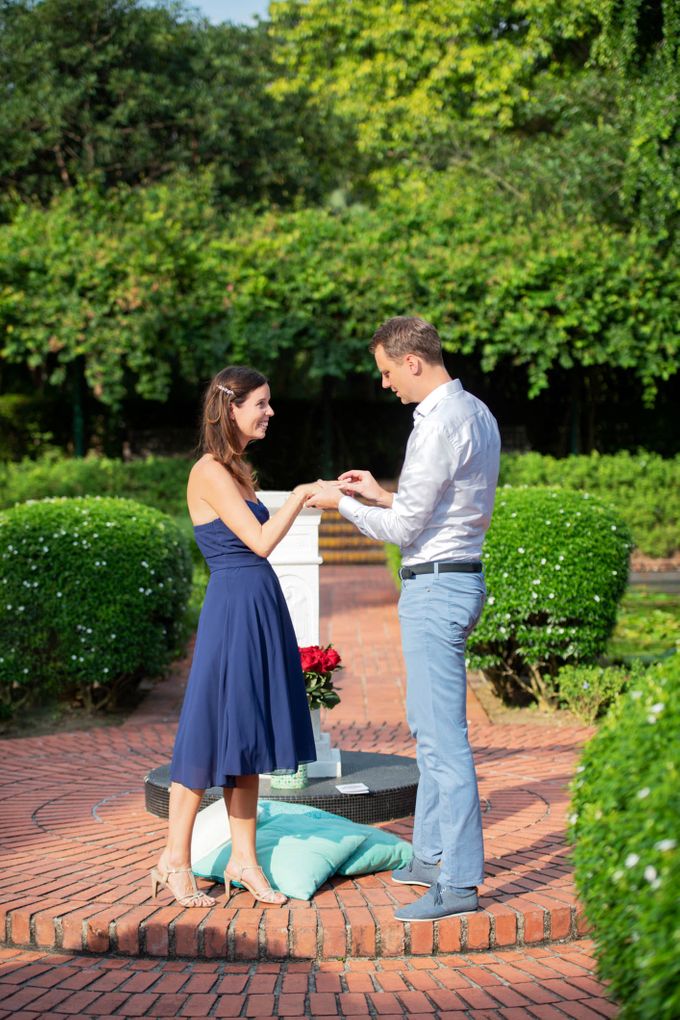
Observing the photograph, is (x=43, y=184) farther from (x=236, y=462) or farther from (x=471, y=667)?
(x=236, y=462)

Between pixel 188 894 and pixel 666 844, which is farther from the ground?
pixel 666 844

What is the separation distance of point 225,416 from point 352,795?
1.76 meters

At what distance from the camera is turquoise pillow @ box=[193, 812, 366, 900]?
3.93 meters

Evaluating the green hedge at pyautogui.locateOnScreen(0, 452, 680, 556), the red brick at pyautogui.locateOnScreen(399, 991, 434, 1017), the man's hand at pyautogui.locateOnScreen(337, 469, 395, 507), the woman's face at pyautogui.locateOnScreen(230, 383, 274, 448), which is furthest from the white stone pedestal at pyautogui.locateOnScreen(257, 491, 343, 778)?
the green hedge at pyautogui.locateOnScreen(0, 452, 680, 556)

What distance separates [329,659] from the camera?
4918 mm

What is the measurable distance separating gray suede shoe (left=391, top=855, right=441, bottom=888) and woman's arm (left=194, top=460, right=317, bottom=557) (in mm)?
1251

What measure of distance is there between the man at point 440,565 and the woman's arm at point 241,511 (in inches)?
8.2

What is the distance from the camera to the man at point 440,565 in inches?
146

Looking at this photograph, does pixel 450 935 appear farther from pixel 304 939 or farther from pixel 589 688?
pixel 589 688

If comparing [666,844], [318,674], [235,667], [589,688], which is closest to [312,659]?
[318,674]

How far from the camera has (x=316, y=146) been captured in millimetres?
24094

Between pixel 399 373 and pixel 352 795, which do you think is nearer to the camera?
pixel 399 373

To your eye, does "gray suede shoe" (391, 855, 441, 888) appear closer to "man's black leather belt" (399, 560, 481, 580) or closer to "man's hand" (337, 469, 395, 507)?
"man's black leather belt" (399, 560, 481, 580)

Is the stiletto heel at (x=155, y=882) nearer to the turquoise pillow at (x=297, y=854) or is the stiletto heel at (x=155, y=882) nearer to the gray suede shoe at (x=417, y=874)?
the turquoise pillow at (x=297, y=854)
